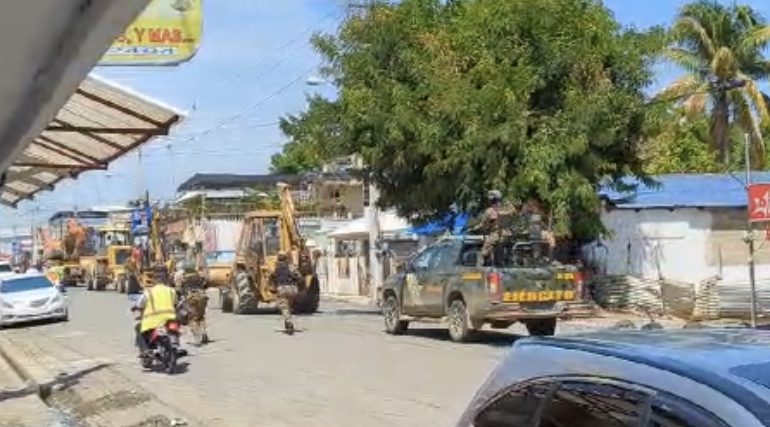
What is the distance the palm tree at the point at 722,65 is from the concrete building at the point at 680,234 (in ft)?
26.1

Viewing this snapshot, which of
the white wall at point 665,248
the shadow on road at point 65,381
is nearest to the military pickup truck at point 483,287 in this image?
the shadow on road at point 65,381

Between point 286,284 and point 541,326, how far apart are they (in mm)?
6315

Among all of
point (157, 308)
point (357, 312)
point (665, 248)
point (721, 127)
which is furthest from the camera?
point (721, 127)

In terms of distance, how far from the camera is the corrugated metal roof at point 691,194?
28.7m

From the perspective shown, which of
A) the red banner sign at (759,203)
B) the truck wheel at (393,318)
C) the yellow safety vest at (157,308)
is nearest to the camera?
the yellow safety vest at (157,308)

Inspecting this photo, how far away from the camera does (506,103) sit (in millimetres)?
23219

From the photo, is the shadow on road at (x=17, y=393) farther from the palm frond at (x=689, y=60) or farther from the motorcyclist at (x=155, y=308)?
the palm frond at (x=689, y=60)

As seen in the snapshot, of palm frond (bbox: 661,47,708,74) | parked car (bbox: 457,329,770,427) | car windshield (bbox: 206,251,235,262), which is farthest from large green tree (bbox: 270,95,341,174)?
parked car (bbox: 457,329,770,427)

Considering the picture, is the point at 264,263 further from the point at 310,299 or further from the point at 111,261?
the point at 111,261

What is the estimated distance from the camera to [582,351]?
3.41 meters

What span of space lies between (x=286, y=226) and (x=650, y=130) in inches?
382

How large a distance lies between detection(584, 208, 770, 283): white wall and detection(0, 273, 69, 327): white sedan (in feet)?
47.0

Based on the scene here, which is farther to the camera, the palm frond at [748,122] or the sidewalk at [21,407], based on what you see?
the palm frond at [748,122]

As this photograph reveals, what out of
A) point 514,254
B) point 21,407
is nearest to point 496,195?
point 514,254
